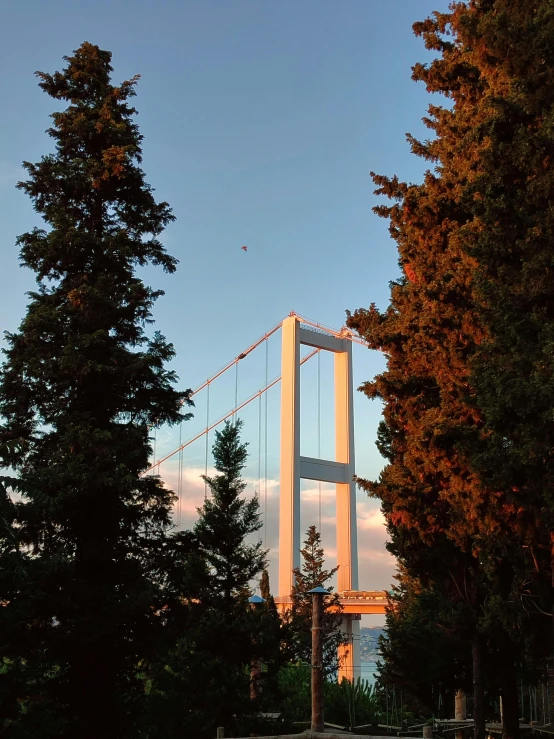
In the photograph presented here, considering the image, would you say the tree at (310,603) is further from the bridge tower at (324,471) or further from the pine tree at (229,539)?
the pine tree at (229,539)

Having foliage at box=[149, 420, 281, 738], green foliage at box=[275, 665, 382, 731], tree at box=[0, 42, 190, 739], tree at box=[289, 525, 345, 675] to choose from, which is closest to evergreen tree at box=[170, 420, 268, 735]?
foliage at box=[149, 420, 281, 738]

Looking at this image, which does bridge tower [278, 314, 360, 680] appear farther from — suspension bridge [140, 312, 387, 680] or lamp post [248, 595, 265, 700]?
lamp post [248, 595, 265, 700]

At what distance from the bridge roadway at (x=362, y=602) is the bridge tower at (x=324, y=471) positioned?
20cm

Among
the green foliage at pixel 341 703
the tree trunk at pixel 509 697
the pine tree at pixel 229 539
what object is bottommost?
the green foliage at pixel 341 703

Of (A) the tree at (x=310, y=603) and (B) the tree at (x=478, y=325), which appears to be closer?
(B) the tree at (x=478, y=325)

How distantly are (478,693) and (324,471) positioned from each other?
1776 cm

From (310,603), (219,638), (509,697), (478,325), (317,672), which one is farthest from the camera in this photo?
(310,603)

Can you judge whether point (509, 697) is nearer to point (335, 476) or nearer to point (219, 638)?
point (219, 638)

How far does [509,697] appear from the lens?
11555 millimetres

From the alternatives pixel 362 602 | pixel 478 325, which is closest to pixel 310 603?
pixel 362 602

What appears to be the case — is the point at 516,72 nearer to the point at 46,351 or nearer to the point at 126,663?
the point at 46,351

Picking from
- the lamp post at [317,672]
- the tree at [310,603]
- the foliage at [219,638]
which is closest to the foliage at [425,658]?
the foliage at [219,638]

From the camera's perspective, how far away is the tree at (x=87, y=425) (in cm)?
1116

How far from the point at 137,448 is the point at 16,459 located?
181cm
